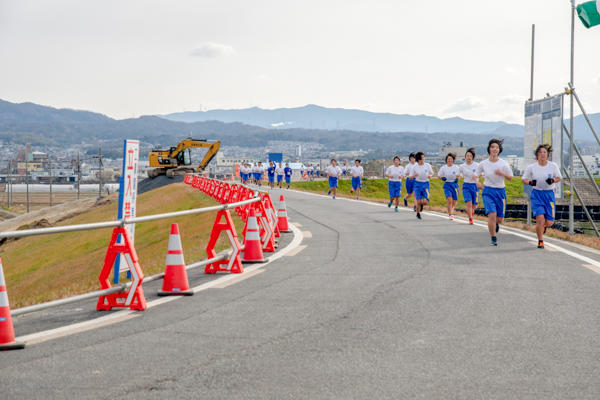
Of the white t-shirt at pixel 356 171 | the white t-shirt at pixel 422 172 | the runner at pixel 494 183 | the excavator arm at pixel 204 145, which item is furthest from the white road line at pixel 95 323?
the excavator arm at pixel 204 145

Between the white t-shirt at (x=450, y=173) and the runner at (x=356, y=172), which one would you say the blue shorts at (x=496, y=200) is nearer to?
the white t-shirt at (x=450, y=173)

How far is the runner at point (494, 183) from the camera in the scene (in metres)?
11.7

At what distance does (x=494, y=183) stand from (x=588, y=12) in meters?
5.87

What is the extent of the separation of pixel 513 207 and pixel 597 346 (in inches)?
1034

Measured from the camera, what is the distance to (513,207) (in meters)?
29.8

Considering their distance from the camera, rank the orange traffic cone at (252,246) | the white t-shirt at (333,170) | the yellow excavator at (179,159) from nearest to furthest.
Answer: the orange traffic cone at (252,246) → the white t-shirt at (333,170) → the yellow excavator at (179,159)

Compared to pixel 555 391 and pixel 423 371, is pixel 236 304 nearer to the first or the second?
pixel 423 371

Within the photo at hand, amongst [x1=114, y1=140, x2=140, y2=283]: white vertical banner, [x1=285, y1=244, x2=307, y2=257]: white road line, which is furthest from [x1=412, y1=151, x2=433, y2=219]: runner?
[x1=114, y1=140, x2=140, y2=283]: white vertical banner

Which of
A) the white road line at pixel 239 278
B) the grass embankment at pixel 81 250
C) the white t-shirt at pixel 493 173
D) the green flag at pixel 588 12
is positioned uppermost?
the green flag at pixel 588 12

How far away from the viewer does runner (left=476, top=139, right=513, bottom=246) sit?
11.7 meters

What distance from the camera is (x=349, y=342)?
194 inches

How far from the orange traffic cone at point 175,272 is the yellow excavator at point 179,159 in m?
49.6

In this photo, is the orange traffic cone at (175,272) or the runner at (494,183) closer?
the orange traffic cone at (175,272)

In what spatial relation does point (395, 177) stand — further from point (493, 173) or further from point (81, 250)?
point (81, 250)
